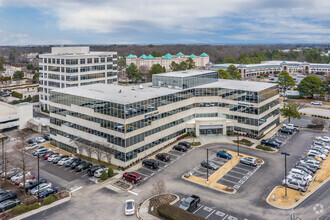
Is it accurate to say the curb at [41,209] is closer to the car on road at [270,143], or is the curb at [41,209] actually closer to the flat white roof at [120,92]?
the flat white roof at [120,92]

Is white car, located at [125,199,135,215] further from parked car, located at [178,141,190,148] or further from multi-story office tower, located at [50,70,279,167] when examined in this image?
parked car, located at [178,141,190,148]

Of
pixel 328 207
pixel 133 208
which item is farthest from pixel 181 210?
pixel 328 207

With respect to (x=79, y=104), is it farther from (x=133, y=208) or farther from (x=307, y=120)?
(x=307, y=120)

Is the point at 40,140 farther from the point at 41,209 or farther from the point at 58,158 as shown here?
the point at 41,209

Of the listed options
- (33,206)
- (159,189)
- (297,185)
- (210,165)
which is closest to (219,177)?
(210,165)

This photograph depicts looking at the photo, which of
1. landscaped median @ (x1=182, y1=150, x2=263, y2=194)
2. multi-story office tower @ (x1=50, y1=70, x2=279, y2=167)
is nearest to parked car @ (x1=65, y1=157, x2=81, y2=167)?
multi-story office tower @ (x1=50, y1=70, x2=279, y2=167)

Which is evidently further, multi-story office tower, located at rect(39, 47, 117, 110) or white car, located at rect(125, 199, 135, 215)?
multi-story office tower, located at rect(39, 47, 117, 110)

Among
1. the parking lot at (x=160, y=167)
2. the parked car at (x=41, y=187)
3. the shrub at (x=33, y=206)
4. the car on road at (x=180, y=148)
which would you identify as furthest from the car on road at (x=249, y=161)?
the shrub at (x=33, y=206)
